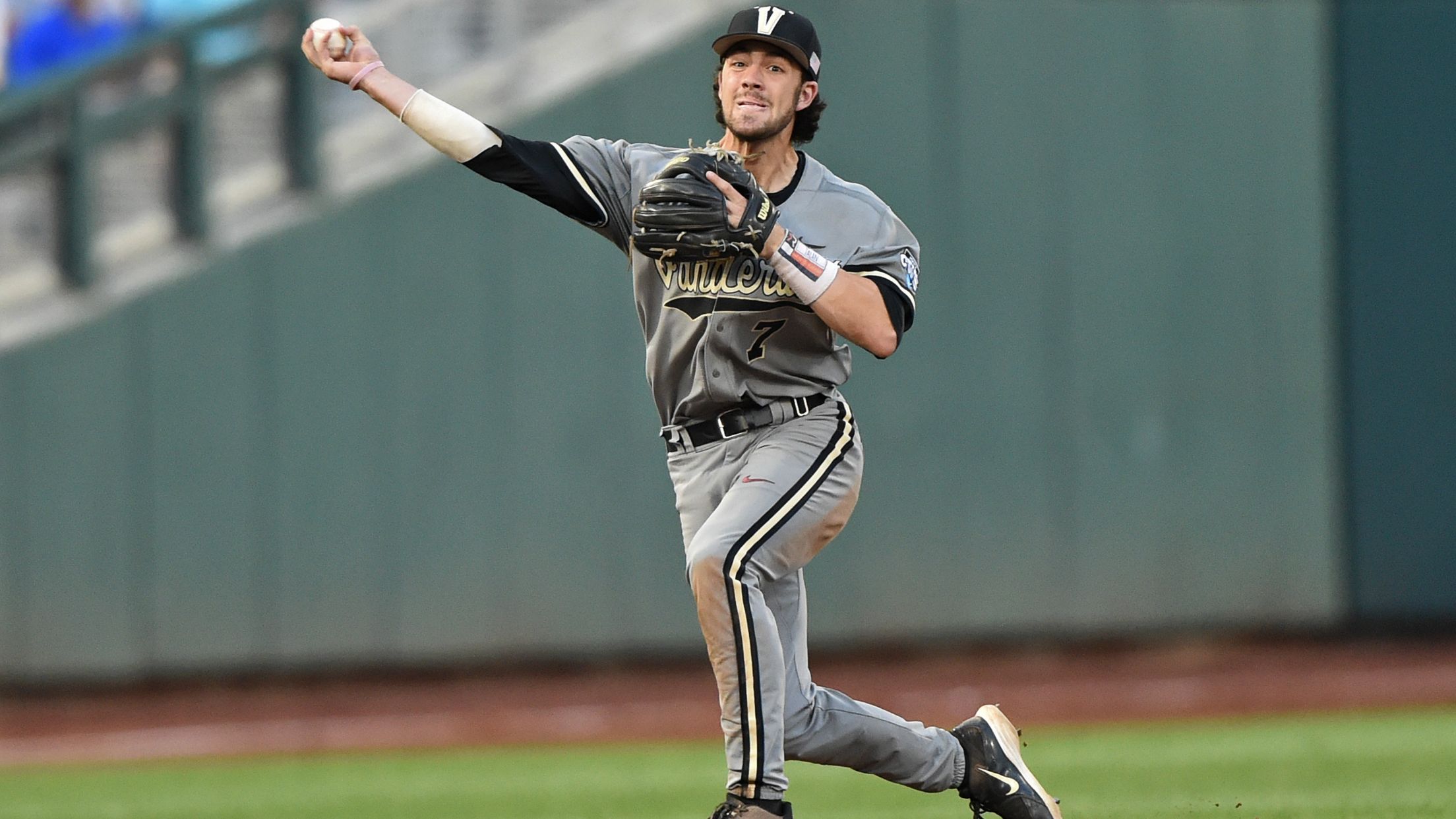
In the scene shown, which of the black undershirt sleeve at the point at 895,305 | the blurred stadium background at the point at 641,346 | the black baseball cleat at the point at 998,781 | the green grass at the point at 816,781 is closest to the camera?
the black undershirt sleeve at the point at 895,305

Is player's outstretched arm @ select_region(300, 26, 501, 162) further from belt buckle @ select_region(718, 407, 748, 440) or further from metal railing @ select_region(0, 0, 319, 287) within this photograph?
metal railing @ select_region(0, 0, 319, 287)

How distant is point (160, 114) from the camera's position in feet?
32.9

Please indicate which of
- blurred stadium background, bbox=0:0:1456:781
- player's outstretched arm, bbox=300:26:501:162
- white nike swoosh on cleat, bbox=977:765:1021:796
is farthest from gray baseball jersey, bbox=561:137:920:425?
blurred stadium background, bbox=0:0:1456:781

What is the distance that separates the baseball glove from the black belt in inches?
16.5

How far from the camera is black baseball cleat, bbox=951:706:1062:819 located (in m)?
4.34

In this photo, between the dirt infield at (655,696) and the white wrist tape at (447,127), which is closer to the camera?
the white wrist tape at (447,127)

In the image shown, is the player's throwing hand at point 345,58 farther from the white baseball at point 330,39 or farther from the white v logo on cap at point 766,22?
the white v logo on cap at point 766,22

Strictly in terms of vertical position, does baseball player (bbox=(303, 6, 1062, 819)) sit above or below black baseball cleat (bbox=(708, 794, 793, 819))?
above

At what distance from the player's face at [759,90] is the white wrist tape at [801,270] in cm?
38

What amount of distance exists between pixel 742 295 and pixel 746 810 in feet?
3.73

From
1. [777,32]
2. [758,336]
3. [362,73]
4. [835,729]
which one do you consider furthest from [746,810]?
[362,73]

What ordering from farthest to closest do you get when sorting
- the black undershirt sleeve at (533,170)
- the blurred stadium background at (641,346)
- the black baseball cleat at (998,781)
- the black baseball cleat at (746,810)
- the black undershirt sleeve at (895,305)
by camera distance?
the blurred stadium background at (641,346) < the black baseball cleat at (998,781) < the black undershirt sleeve at (533,170) < the black undershirt sleeve at (895,305) < the black baseball cleat at (746,810)

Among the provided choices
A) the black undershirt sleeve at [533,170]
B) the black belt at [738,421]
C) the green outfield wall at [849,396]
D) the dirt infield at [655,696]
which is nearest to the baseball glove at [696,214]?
the black undershirt sleeve at [533,170]

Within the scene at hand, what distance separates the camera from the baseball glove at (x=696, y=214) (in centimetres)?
382
